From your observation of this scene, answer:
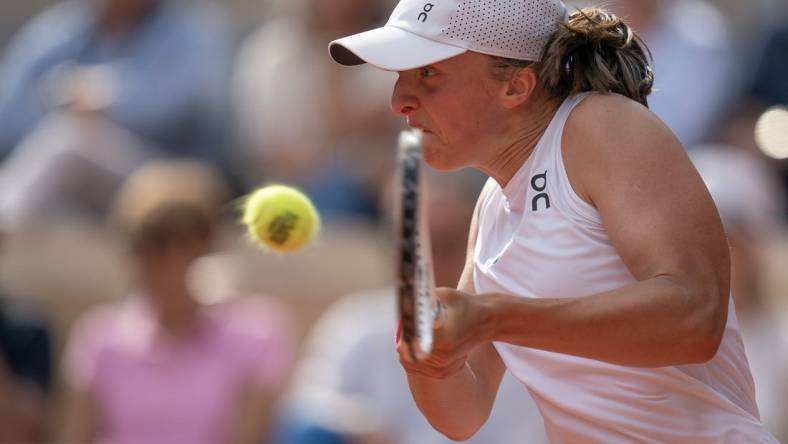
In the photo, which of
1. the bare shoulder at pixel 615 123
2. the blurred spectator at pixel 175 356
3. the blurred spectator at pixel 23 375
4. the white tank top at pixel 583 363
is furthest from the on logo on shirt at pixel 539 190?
the blurred spectator at pixel 23 375

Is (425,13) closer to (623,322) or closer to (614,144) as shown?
(614,144)

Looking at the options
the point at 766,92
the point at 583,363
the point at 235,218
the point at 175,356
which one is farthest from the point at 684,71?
the point at 583,363

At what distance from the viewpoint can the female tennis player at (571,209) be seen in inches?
104

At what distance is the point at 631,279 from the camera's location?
2863 millimetres

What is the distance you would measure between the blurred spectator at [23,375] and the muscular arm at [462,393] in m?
3.45

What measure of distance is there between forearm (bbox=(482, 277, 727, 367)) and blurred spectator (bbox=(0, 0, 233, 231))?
15.4ft

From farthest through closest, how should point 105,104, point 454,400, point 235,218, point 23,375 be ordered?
point 235,218
point 105,104
point 23,375
point 454,400

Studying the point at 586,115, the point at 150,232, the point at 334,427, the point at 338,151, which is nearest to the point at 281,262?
the point at 338,151

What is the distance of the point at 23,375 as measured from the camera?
629 cm

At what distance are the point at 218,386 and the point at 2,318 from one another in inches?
44.1

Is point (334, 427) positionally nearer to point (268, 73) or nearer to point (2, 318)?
A: point (2, 318)

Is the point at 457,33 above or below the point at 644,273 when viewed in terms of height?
above

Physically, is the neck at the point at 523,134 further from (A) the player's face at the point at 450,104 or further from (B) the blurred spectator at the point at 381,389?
(B) the blurred spectator at the point at 381,389

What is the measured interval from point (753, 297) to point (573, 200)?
9.64ft
